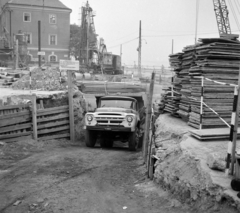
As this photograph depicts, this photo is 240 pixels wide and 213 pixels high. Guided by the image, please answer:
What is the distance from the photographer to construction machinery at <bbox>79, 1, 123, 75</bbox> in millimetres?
51406

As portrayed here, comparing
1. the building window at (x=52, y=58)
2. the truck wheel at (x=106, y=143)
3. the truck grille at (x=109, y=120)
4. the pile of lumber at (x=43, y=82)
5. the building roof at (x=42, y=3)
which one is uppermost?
the building roof at (x=42, y=3)

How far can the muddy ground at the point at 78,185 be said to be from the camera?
6.00m

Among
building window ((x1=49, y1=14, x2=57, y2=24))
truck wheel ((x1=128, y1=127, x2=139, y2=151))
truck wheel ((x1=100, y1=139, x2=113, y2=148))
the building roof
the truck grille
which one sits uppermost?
the building roof

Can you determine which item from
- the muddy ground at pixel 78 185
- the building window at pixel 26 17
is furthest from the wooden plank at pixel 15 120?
the building window at pixel 26 17

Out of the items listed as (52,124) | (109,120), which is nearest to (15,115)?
(52,124)

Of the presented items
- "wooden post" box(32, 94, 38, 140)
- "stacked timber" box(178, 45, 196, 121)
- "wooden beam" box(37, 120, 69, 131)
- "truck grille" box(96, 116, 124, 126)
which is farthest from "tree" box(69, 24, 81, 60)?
"stacked timber" box(178, 45, 196, 121)

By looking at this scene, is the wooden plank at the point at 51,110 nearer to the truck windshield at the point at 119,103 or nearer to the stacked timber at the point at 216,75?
the truck windshield at the point at 119,103

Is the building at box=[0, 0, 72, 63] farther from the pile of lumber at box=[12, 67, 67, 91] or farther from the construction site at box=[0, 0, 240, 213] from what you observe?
the construction site at box=[0, 0, 240, 213]

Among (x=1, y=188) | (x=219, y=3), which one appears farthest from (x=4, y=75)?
(x=219, y=3)

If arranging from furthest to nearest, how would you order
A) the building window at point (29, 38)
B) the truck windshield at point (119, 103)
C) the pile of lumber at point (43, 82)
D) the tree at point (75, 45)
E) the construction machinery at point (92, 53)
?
1. the tree at point (75, 45)
2. the building window at point (29, 38)
3. the construction machinery at point (92, 53)
4. the pile of lumber at point (43, 82)
5. the truck windshield at point (119, 103)

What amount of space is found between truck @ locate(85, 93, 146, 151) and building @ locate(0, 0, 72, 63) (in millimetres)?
43717

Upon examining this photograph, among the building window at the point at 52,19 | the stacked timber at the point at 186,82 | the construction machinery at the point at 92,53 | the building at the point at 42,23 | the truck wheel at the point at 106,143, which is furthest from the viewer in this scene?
the building window at the point at 52,19

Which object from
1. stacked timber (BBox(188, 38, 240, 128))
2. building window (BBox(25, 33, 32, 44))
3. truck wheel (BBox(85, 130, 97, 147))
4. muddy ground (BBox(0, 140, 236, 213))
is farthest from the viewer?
building window (BBox(25, 33, 32, 44))

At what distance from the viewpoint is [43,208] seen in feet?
20.0
